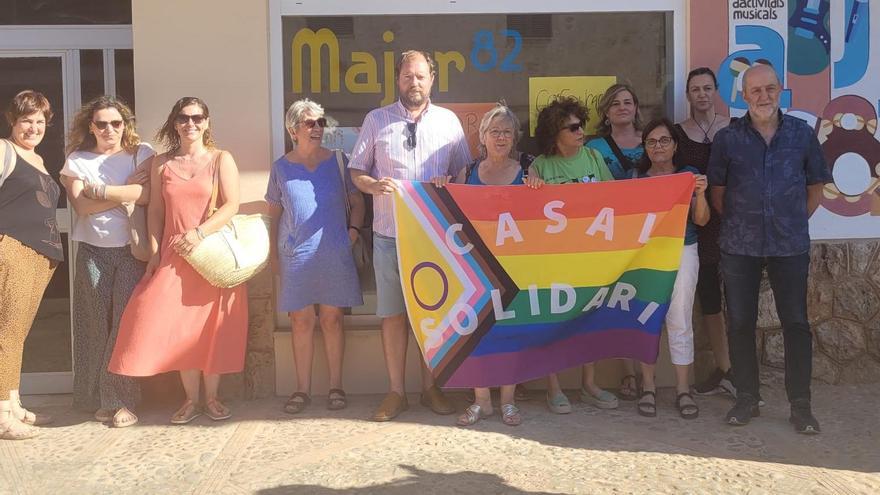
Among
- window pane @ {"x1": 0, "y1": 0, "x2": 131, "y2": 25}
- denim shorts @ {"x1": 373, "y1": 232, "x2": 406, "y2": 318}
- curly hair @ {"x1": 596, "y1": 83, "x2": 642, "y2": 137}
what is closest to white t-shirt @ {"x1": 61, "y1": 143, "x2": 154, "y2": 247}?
window pane @ {"x1": 0, "y1": 0, "x2": 131, "y2": 25}

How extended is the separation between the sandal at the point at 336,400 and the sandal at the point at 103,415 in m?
1.28

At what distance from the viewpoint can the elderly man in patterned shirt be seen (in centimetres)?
474

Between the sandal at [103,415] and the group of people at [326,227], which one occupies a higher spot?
the group of people at [326,227]

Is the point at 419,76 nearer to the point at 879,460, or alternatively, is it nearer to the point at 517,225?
the point at 517,225

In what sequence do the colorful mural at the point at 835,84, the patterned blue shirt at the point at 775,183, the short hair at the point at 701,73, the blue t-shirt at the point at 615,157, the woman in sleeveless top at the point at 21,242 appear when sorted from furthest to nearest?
the colorful mural at the point at 835,84 < the short hair at the point at 701,73 < the blue t-shirt at the point at 615,157 < the woman in sleeveless top at the point at 21,242 < the patterned blue shirt at the point at 775,183

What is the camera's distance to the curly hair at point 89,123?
5.12 meters

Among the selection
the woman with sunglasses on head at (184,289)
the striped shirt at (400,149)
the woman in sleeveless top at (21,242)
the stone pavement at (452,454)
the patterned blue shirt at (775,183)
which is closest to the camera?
the stone pavement at (452,454)

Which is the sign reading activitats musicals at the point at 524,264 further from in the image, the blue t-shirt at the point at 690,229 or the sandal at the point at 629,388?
the sandal at the point at 629,388

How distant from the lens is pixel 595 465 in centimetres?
425

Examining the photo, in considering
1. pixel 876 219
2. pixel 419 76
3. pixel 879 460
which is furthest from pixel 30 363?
pixel 876 219

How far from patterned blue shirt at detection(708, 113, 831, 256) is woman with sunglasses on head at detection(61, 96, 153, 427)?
11.2 feet

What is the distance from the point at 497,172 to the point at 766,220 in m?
1.51

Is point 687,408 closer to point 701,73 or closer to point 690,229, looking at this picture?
point 690,229

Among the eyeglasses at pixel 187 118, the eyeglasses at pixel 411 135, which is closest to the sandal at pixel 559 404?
the eyeglasses at pixel 411 135
